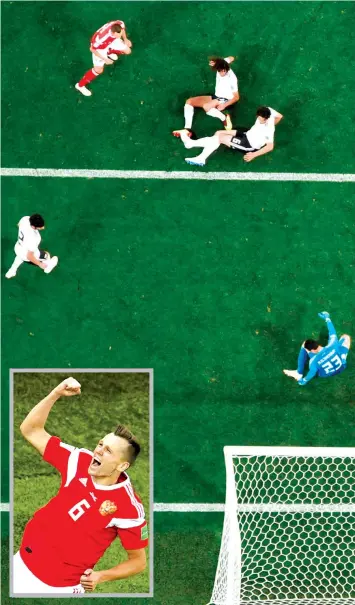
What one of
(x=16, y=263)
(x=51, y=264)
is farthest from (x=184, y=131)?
(x=16, y=263)

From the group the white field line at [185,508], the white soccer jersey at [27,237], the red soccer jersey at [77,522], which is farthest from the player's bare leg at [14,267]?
the white field line at [185,508]

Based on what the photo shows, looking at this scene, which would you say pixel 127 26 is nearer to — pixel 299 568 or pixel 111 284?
pixel 111 284

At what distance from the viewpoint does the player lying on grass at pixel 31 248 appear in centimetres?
874

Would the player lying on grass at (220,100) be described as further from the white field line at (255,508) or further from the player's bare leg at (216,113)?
the white field line at (255,508)

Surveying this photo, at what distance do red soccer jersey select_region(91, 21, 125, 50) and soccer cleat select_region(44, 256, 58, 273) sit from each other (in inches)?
85.0

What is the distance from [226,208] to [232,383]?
5.85 feet

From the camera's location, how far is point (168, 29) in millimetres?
9180

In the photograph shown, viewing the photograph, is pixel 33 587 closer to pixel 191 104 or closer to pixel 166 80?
pixel 191 104

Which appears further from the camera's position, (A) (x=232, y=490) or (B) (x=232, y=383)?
(B) (x=232, y=383)

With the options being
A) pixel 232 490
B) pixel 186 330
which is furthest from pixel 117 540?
pixel 186 330

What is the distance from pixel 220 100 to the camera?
9.13 meters

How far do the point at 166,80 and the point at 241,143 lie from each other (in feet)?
3.36

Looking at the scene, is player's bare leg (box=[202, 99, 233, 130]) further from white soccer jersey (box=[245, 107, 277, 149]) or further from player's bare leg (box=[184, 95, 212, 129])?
white soccer jersey (box=[245, 107, 277, 149])

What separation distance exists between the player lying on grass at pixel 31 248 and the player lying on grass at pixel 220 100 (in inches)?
73.3
